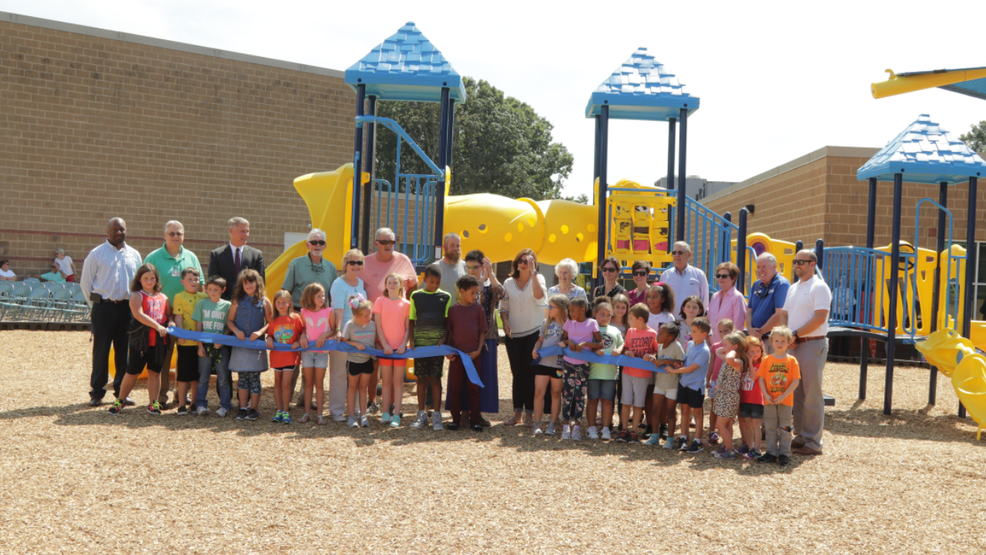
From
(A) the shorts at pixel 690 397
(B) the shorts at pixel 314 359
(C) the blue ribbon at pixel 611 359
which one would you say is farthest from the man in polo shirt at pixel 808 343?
(B) the shorts at pixel 314 359

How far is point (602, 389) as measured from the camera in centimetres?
605

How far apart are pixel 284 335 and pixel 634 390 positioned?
315 centimetres

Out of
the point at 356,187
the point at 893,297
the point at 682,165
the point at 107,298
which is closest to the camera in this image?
the point at 107,298

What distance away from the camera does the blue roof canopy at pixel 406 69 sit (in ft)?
26.2

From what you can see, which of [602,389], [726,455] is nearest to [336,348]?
[602,389]

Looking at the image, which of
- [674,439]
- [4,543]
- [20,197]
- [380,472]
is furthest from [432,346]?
[20,197]

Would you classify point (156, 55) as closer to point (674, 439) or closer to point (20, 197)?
point (20, 197)

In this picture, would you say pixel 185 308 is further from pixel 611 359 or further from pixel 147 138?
pixel 147 138

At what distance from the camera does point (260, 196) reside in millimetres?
18344

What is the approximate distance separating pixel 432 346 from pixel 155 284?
266cm

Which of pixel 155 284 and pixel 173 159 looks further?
pixel 173 159

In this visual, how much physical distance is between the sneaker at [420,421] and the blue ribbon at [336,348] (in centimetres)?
52

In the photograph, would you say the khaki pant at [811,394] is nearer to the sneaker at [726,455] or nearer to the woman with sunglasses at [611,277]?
the sneaker at [726,455]

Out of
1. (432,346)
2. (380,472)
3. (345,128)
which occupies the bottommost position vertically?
(380,472)
